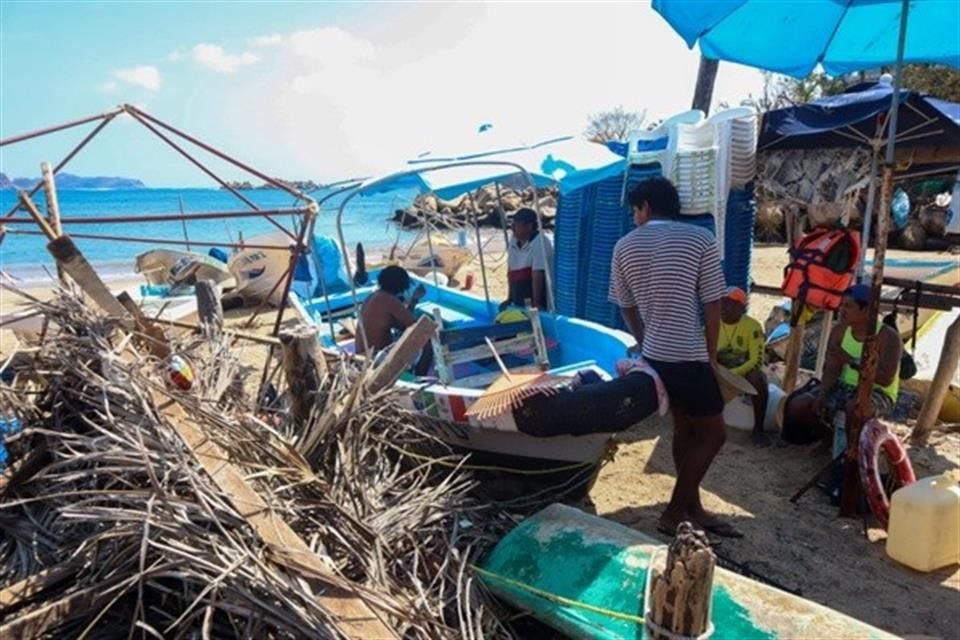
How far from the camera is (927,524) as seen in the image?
3662 millimetres

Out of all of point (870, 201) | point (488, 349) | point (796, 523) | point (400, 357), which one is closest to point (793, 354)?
point (870, 201)

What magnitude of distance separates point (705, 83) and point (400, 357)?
770 cm

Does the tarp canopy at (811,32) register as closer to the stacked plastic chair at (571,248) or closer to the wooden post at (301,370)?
the stacked plastic chair at (571,248)

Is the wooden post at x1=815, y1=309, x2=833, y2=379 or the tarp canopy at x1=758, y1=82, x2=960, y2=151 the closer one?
the tarp canopy at x1=758, y1=82, x2=960, y2=151

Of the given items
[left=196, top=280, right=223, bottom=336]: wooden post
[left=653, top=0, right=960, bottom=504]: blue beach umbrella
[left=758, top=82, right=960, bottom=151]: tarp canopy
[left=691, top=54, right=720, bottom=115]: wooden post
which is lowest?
[left=196, top=280, right=223, bottom=336]: wooden post

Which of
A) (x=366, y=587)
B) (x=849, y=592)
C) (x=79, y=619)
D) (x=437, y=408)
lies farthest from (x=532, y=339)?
(x=79, y=619)

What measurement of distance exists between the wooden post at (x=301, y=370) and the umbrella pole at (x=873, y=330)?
3.09 meters

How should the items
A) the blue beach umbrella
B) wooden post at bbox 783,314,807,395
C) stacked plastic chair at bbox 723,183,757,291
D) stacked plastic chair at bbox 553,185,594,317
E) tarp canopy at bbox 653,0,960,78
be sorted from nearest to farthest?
1. the blue beach umbrella
2. tarp canopy at bbox 653,0,960,78
3. wooden post at bbox 783,314,807,395
4. stacked plastic chair at bbox 723,183,757,291
5. stacked plastic chair at bbox 553,185,594,317

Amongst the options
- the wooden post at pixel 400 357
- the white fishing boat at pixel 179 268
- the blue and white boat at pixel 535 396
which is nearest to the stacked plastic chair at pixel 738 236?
the blue and white boat at pixel 535 396

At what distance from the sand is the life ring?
21cm

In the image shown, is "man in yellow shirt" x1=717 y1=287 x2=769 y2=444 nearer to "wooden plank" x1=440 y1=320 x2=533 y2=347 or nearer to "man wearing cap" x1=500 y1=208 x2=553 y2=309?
"wooden plank" x1=440 y1=320 x2=533 y2=347

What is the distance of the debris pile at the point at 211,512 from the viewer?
252cm

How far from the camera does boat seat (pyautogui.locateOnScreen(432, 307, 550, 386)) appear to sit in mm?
5027

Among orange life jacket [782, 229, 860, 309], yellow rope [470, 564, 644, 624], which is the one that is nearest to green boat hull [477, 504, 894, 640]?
yellow rope [470, 564, 644, 624]
